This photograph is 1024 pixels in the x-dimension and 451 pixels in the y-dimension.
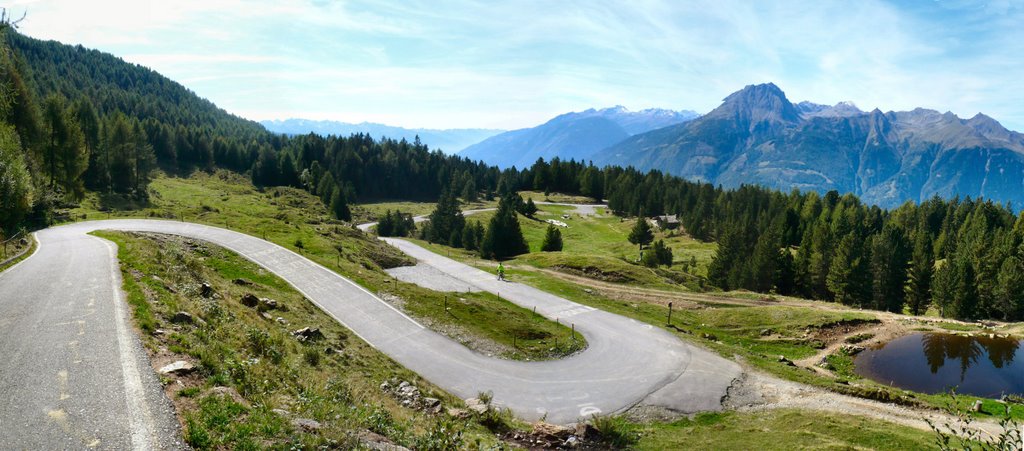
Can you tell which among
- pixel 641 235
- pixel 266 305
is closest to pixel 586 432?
pixel 266 305

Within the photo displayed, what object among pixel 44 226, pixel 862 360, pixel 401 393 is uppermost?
pixel 44 226

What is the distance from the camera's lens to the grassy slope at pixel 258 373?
12180 mm

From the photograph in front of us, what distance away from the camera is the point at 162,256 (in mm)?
30828

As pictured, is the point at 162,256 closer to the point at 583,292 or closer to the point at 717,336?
the point at 583,292

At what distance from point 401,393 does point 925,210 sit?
16669 cm

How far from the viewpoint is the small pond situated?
3762 cm

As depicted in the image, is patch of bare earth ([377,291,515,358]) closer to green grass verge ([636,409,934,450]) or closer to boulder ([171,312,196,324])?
green grass verge ([636,409,934,450])

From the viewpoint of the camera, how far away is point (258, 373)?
16250 mm

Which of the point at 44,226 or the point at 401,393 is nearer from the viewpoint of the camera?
the point at 401,393

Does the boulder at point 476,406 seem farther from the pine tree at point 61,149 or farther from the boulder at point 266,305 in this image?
the pine tree at point 61,149

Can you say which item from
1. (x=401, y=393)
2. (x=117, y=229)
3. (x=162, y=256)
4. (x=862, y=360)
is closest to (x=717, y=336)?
(x=862, y=360)

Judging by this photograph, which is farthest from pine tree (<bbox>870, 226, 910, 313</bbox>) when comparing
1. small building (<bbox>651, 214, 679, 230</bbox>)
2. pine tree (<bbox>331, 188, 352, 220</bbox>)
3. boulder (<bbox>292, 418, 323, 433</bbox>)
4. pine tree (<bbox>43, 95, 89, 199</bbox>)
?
pine tree (<bbox>43, 95, 89, 199</bbox>)

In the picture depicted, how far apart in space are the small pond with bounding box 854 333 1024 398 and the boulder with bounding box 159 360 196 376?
45466 mm

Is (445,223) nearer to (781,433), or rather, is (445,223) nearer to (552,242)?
(552,242)
